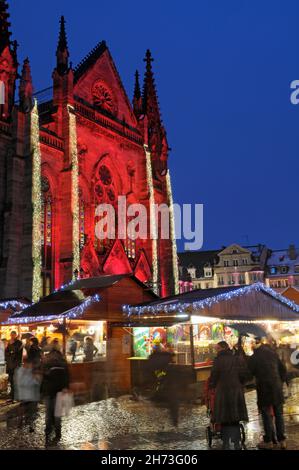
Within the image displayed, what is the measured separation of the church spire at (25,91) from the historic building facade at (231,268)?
1570 inches

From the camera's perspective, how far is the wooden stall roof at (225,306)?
17422mm

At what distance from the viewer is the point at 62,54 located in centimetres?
3641

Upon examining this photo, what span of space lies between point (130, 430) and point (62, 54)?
31157mm

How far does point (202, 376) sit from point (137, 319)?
3.65 m

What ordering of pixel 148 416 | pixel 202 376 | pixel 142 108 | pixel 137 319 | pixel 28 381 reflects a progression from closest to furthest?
pixel 28 381, pixel 148 416, pixel 202 376, pixel 137 319, pixel 142 108

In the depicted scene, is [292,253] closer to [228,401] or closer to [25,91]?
[25,91]

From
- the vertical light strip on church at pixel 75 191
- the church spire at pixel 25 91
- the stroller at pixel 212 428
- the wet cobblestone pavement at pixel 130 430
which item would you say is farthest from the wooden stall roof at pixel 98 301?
the church spire at pixel 25 91

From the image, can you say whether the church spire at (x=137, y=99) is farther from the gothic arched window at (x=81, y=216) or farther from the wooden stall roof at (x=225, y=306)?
the wooden stall roof at (x=225, y=306)

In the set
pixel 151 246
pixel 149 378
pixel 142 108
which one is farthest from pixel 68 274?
pixel 142 108

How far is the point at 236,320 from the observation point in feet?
61.5

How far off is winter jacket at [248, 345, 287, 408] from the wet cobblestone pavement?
0.93m

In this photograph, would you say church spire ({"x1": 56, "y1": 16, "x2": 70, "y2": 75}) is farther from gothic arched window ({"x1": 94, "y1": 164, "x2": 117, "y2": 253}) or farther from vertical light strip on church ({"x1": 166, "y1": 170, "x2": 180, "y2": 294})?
vertical light strip on church ({"x1": 166, "y1": 170, "x2": 180, "y2": 294})

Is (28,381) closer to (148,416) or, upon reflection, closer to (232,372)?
(148,416)

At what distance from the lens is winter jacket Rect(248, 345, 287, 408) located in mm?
9406
